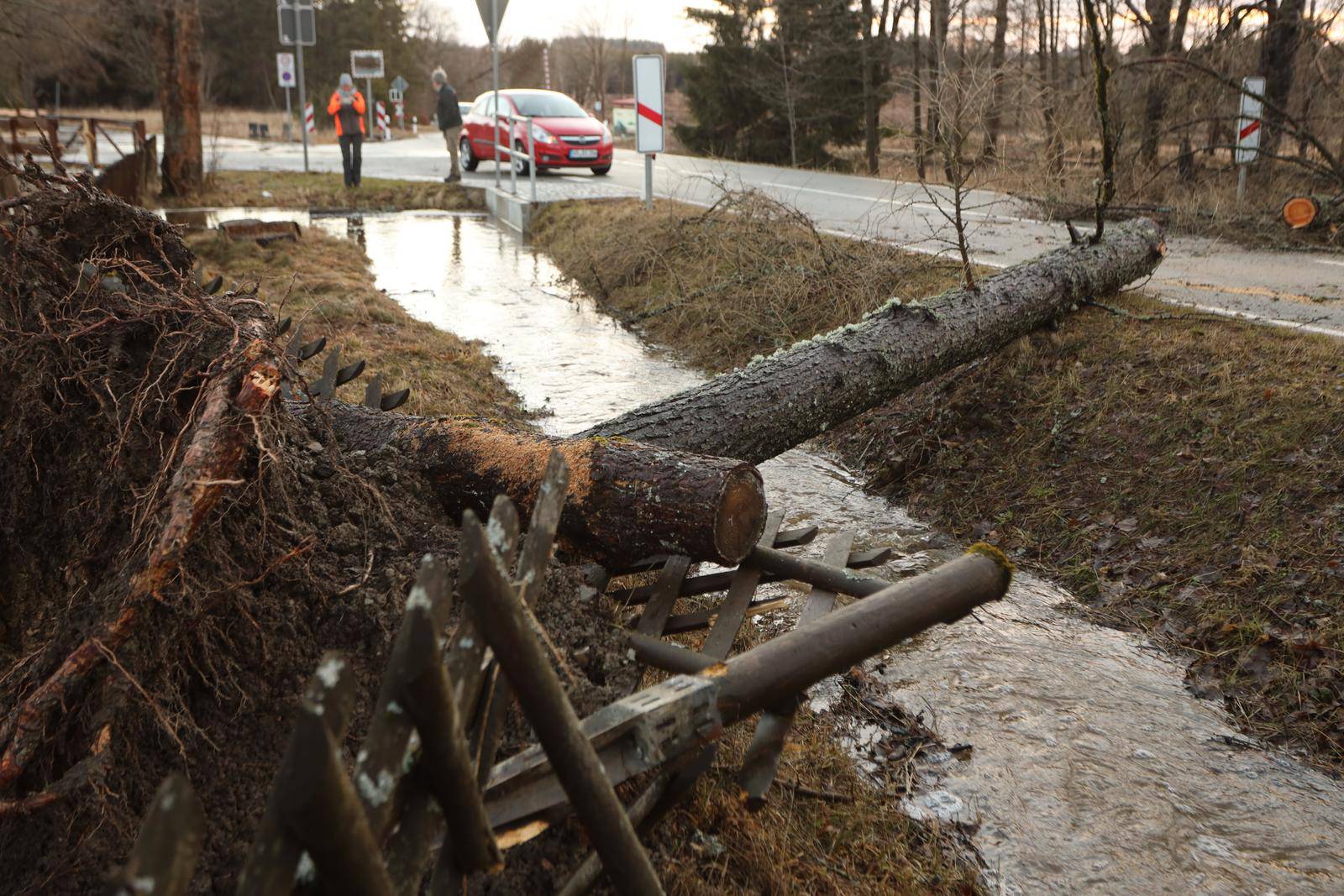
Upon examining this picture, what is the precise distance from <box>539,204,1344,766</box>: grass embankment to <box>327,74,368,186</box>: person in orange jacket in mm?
10678

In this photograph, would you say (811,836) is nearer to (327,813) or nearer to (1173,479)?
(327,813)

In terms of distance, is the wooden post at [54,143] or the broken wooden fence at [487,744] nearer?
the broken wooden fence at [487,744]

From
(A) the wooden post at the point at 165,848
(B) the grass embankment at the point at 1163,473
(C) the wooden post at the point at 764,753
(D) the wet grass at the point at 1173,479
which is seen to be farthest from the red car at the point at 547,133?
(A) the wooden post at the point at 165,848

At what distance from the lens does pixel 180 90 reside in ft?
45.2

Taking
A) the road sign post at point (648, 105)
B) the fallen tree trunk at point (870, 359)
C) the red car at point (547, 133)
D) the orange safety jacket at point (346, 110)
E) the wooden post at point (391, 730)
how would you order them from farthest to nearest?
the red car at point (547, 133)
the orange safety jacket at point (346, 110)
the road sign post at point (648, 105)
the fallen tree trunk at point (870, 359)
the wooden post at point (391, 730)

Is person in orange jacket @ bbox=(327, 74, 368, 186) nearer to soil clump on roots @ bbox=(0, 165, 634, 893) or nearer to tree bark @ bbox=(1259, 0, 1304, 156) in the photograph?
tree bark @ bbox=(1259, 0, 1304, 156)

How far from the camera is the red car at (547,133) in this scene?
54.5 ft

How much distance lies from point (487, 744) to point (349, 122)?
15369 millimetres

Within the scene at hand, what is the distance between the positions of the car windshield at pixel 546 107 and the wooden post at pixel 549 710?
1694 cm

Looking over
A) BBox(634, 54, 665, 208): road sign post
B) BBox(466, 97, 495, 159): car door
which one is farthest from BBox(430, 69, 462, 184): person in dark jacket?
BBox(634, 54, 665, 208): road sign post

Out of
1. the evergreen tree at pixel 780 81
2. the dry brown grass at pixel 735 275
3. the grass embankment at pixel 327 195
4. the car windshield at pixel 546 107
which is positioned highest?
the evergreen tree at pixel 780 81

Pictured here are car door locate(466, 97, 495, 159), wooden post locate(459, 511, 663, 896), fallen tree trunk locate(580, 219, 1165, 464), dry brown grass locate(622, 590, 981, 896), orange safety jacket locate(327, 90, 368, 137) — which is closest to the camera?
wooden post locate(459, 511, 663, 896)

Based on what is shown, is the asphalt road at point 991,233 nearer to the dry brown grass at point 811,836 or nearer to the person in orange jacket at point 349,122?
the person in orange jacket at point 349,122

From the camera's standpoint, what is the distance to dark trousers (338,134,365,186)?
1585cm
